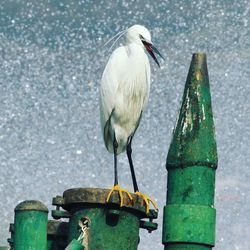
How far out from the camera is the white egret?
10246 mm

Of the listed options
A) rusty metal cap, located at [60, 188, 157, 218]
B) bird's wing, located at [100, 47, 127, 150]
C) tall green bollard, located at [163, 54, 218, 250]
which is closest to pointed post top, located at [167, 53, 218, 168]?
tall green bollard, located at [163, 54, 218, 250]

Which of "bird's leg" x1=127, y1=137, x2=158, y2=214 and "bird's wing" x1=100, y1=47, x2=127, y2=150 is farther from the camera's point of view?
"bird's wing" x1=100, y1=47, x2=127, y2=150

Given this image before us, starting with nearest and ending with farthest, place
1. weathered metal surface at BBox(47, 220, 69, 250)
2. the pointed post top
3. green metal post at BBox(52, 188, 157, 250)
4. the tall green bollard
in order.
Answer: green metal post at BBox(52, 188, 157, 250), the tall green bollard, the pointed post top, weathered metal surface at BBox(47, 220, 69, 250)

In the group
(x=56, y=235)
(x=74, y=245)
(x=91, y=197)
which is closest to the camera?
(x=74, y=245)

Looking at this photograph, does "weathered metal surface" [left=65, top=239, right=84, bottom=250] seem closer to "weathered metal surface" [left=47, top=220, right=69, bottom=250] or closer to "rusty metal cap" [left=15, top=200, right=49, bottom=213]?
"rusty metal cap" [left=15, top=200, right=49, bottom=213]

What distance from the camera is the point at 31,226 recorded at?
6762 millimetres

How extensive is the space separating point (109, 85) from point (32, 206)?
370 cm

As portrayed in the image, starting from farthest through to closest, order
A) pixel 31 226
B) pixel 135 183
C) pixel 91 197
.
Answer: pixel 135 183, pixel 31 226, pixel 91 197

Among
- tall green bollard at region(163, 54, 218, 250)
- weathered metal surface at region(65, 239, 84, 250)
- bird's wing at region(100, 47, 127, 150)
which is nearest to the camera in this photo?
weathered metal surface at region(65, 239, 84, 250)

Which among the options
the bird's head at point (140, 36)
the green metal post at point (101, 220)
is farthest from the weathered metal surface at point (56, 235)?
the bird's head at point (140, 36)

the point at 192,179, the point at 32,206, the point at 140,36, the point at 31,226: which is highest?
the point at 140,36

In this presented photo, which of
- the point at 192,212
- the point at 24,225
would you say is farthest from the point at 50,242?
the point at 192,212

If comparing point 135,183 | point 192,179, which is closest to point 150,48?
point 135,183

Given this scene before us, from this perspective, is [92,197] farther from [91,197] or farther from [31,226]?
[31,226]
